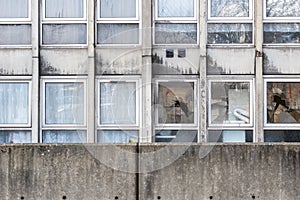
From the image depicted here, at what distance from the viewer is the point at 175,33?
10.7m

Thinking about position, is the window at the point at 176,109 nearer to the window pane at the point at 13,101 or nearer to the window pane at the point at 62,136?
the window pane at the point at 62,136

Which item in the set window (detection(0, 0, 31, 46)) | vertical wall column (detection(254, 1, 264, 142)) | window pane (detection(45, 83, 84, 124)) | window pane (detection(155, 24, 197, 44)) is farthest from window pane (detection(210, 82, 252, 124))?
window (detection(0, 0, 31, 46))

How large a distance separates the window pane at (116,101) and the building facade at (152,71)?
0.06 ft

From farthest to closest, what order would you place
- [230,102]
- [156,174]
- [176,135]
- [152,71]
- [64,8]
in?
[64,8] < [230,102] < [176,135] < [152,71] < [156,174]

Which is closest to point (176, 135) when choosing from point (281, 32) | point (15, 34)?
point (281, 32)

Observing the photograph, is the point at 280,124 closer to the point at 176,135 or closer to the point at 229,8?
the point at 176,135

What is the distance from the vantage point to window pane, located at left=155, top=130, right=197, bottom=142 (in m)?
10.6

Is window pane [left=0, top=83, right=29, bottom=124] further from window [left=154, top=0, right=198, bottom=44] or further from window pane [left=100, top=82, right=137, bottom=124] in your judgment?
window [left=154, top=0, right=198, bottom=44]

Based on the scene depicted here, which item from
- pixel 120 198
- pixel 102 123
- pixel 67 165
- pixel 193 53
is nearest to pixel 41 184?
pixel 67 165

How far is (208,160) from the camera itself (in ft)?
23.2

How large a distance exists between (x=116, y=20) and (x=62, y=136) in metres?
2.45

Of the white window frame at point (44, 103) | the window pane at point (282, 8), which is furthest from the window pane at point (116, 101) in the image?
the window pane at point (282, 8)

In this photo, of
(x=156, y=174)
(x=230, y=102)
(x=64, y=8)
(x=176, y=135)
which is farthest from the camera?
(x=64, y=8)

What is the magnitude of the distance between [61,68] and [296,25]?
14.9 feet
